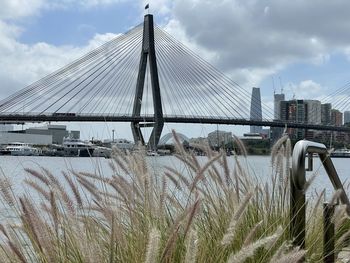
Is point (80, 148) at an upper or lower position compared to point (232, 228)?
upper

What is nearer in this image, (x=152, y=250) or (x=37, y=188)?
(x=152, y=250)

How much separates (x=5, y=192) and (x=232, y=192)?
1.22 metres

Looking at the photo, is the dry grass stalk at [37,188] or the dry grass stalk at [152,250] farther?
the dry grass stalk at [37,188]

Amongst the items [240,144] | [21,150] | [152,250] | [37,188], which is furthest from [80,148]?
[21,150]

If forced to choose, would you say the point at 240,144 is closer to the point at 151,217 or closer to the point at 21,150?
the point at 151,217

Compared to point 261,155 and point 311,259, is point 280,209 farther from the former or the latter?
point 261,155

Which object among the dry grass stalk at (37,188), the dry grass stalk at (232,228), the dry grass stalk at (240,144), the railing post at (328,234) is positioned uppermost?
the dry grass stalk at (240,144)

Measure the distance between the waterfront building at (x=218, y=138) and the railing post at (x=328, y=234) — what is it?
149 cm

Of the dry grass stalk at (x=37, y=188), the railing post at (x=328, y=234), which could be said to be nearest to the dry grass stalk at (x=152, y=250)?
the dry grass stalk at (x=37, y=188)

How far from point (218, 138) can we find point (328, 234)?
1.70 meters

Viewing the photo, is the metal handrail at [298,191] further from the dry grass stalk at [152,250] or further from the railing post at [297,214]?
the dry grass stalk at [152,250]

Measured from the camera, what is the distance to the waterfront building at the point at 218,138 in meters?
3.95

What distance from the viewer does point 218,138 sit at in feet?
13.2

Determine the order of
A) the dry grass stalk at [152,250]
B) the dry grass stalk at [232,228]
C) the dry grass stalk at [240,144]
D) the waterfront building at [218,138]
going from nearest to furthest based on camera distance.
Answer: the dry grass stalk at [152,250], the dry grass stalk at [232,228], the dry grass stalk at [240,144], the waterfront building at [218,138]
